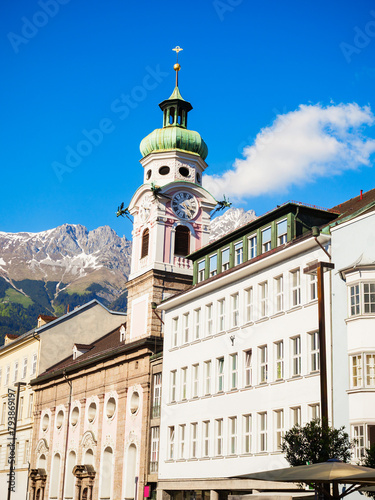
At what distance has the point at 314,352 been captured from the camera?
122 ft

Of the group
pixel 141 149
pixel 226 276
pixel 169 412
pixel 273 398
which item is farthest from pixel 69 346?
pixel 273 398

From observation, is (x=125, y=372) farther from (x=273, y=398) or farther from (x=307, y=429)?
(x=307, y=429)

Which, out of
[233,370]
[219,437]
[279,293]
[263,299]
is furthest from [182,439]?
[279,293]

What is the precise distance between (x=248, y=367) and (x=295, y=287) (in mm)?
5645

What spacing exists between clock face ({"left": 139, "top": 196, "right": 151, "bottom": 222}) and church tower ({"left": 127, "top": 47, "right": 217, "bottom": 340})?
8cm

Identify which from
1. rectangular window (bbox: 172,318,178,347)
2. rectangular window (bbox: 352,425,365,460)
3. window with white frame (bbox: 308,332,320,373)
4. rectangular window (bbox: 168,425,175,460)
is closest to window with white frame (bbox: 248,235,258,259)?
window with white frame (bbox: 308,332,320,373)

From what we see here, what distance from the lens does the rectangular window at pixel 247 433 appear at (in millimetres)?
41156

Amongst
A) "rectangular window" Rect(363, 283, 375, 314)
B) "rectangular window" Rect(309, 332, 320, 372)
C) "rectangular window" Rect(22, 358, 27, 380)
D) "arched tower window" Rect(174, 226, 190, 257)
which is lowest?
"rectangular window" Rect(309, 332, 320, 372)

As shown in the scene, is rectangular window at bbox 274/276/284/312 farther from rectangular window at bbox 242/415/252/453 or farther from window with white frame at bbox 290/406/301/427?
rectangular window at bbox 242/415/252/453

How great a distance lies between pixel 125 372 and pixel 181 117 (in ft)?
73.8

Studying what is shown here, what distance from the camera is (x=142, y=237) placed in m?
63.4

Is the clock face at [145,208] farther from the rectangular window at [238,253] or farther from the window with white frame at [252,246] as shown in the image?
the window with white frame at [252,246]

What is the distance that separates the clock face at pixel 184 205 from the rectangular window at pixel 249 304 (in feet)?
63.6

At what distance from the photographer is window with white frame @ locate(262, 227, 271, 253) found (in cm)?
4359
